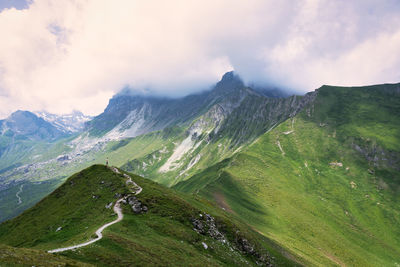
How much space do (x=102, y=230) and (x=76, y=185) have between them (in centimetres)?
5214

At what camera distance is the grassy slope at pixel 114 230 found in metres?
43.8

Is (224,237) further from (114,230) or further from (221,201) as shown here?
(221,201)

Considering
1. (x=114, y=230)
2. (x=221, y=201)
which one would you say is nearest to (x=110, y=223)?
(x=114, y=230)

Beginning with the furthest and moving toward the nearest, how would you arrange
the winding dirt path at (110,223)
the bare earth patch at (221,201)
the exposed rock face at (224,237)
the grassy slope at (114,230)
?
the bare earth patch at (221,201) → the exposed rock face at (224,237) → the grassy slope at (114,230) → the winding dirt path at (110,223)

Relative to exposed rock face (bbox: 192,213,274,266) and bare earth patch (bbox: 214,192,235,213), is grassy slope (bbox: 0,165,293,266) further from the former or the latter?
bare earth patch (bbox: 214,192,235,213)

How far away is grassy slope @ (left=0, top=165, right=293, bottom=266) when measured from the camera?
43.8 m

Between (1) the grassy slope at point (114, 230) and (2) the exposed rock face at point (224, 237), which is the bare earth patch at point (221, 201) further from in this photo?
(2) the exposed rock face at point (224, 237)

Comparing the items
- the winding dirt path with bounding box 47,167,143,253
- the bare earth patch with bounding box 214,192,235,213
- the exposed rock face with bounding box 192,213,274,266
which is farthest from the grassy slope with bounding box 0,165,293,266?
the bare earth patch with bounding box 214,192,235,213

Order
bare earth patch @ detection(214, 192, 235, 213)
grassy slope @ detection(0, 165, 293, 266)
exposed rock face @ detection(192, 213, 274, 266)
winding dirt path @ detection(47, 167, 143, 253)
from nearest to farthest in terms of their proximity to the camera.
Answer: winding dirt path @ detection(47, 167, 143, 253) < grassy slope @ detection(0, 165, 293, 266) < exposed rock face @ detection(192, 213, 274, 266) < bare earth patch @ detection(214, 192, 235, 213)

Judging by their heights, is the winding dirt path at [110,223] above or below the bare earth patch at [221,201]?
Answer: above

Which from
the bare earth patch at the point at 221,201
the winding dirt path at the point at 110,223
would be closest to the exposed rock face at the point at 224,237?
the winding dirt path at the point at 110,223

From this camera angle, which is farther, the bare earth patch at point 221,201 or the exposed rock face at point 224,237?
the bare earth patch at point 221,201

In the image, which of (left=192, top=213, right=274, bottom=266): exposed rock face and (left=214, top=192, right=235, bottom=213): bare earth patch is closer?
(left=192, top=213, right=274, bottom=266): exposed rock face

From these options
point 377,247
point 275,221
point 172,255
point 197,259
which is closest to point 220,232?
point 197,259
